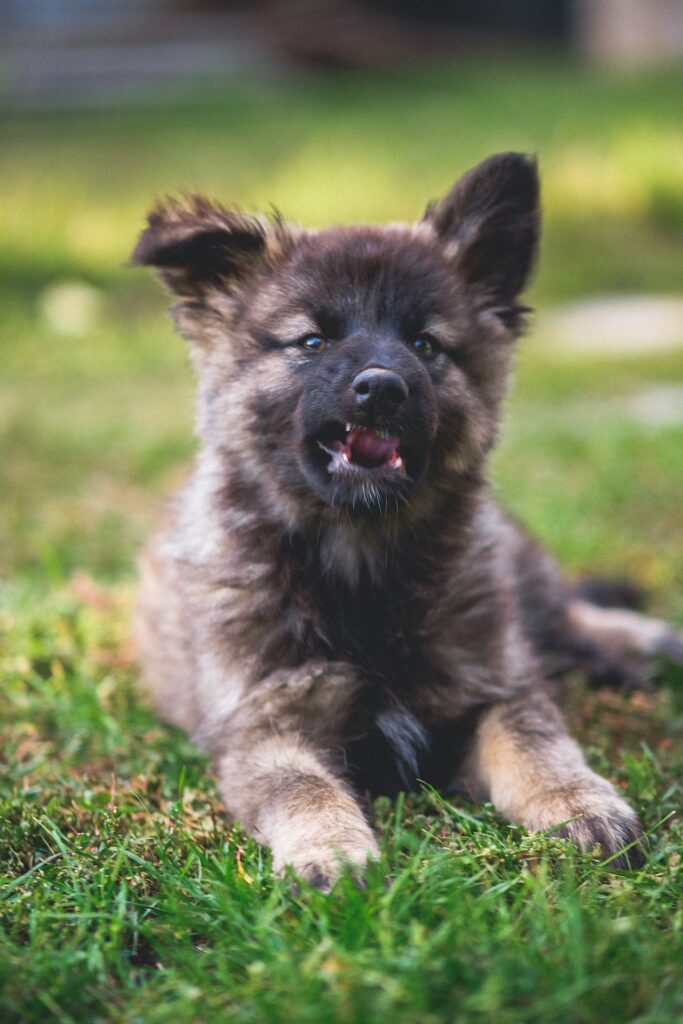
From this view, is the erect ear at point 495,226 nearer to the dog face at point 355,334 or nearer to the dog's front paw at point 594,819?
the dog face at point 355,334

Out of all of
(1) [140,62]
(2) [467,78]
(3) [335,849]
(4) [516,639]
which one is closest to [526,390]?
(4) [516,639]

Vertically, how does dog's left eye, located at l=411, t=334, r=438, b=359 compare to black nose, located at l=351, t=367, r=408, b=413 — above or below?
above

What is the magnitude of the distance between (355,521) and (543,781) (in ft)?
2.52

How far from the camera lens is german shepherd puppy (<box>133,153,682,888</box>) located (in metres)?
2.70

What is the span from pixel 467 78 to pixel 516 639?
1535 centimetres

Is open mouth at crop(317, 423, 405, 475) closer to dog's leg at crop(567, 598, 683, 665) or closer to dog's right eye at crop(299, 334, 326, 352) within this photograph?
dog's right eye at crop(299, 334, 326, 352)

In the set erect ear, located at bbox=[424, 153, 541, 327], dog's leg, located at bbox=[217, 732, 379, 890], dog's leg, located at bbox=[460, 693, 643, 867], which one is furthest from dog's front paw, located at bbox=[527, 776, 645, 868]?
erect ear, located at bbox=[424, 153, 541, 327]

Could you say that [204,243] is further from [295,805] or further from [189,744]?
[295,805]

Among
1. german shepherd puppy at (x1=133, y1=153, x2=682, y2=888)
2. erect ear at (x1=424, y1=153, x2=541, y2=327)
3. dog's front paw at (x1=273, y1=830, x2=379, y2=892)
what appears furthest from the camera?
erect ear at (x1=424, y1=153, x2=541, y2=327)

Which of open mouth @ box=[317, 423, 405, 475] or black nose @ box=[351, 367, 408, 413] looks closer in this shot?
black nose @ box=[351, 367, 408, 413]

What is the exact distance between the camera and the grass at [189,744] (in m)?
1.83

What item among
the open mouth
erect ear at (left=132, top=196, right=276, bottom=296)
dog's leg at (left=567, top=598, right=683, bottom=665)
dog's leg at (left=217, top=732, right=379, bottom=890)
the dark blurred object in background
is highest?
the dark blurred object in background

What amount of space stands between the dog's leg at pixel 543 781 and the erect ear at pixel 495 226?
44.9 inches

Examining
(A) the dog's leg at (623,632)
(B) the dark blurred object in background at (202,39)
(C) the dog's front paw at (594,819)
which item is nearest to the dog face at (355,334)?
(C) the dog's front paw at (594,819)
